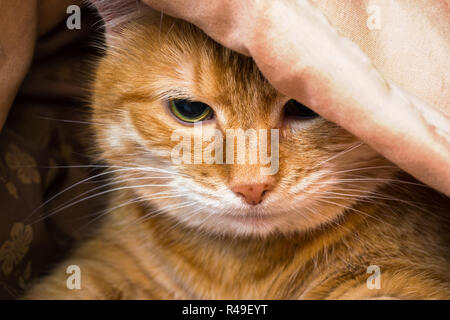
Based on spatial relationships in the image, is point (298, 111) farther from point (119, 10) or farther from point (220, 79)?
point (119, 10)

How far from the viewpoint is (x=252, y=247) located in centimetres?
135

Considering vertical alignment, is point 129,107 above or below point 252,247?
above

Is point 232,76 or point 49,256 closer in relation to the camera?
point 232,76

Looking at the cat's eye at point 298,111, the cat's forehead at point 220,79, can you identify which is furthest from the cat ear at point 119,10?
the cat's eye at point 298,111

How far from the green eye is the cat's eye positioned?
6.9 inches

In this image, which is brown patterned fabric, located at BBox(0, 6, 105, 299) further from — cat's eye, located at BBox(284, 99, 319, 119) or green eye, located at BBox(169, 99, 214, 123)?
cat's eye, located at BBox(284, 99, 319, 119)

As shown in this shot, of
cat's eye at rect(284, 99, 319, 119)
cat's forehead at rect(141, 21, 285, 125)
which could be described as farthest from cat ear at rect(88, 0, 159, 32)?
cat's eye at rect(284, 99, 319, 119)

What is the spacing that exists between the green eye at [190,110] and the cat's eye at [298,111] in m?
0.18

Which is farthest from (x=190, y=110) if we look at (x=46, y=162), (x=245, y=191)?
(x=46, y=162)

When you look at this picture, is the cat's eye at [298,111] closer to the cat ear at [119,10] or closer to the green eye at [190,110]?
the green eye at [190,110]

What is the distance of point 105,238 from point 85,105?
0.44m

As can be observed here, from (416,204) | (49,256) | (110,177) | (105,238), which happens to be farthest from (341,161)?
(49,256)

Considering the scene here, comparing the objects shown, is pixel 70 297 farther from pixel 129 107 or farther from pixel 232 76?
pixel 232 76

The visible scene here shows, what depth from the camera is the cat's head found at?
1.12m
